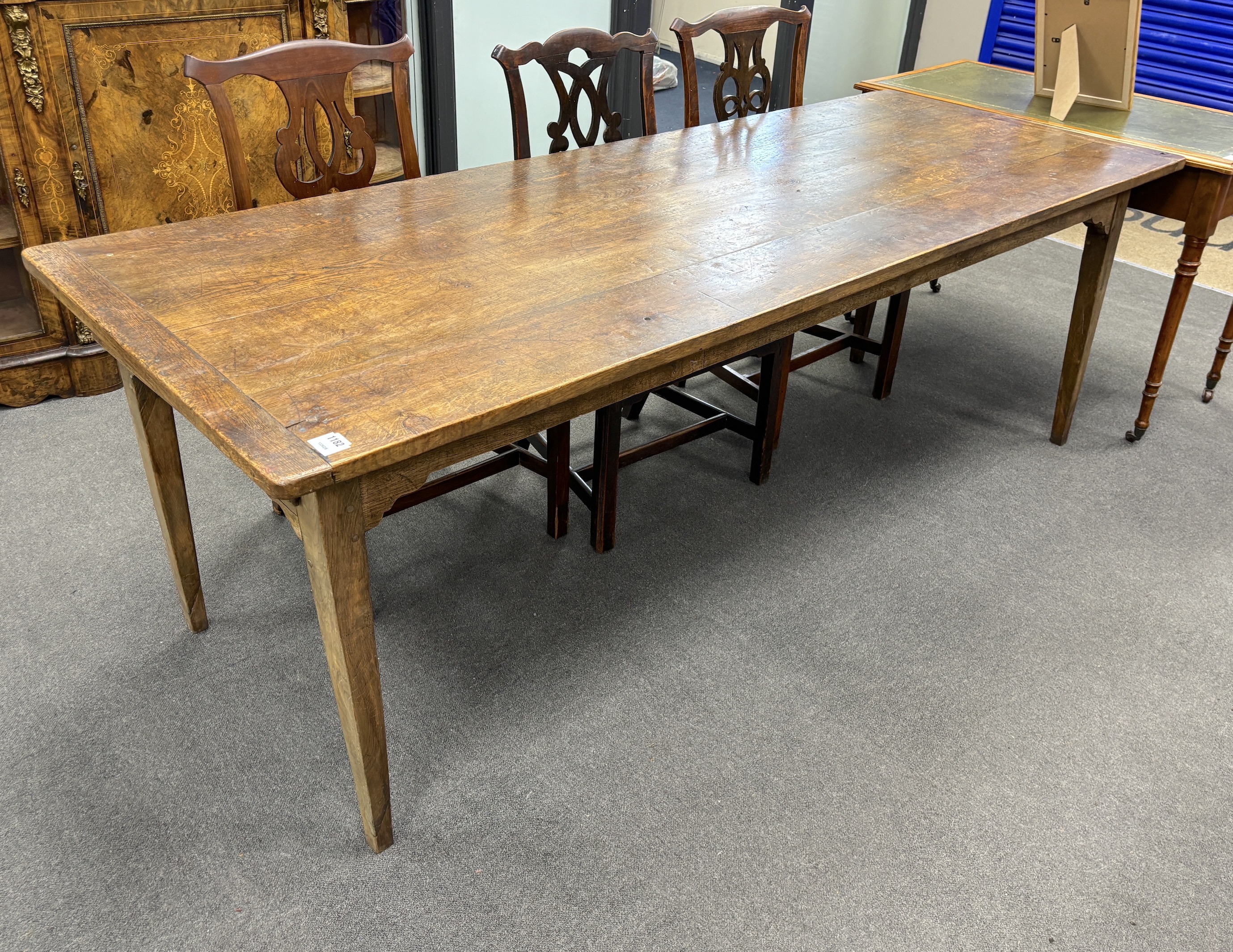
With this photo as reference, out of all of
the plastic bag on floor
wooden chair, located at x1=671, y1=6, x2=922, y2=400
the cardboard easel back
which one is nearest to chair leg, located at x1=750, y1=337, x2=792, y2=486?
wooden chair, located at x1=671, y1=6, x2=922, y2=400

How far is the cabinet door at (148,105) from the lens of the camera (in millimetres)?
2510

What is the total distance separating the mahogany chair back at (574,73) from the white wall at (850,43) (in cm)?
284

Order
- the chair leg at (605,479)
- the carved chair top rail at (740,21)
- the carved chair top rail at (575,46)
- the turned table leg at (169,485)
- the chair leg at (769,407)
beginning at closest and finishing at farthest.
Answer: the turned table leg at (169,485), the chair leg at (605,479), the carved chair top rail at (575,46), the chair leg at (769,407), the carved chair top rail at (740,21)

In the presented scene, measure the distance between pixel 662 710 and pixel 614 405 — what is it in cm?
62

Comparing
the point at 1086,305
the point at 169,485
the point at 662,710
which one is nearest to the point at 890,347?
the point at 1086,305

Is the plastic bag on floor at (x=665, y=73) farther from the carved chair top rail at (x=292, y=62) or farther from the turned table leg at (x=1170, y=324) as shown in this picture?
the carved chair top rail at (x=292, y=62)

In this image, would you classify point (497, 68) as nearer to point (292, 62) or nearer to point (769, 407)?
point (292, 62)

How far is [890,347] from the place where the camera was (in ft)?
9.67

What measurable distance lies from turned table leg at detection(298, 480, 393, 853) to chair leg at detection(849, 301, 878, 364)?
2051 millimetres

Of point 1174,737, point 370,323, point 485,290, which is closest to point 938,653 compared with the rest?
point 1174,737

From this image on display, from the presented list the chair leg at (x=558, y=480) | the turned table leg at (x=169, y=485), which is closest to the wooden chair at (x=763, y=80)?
the chair leg at (x=558, y=480)

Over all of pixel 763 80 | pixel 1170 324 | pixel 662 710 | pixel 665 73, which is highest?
pixel 763 80

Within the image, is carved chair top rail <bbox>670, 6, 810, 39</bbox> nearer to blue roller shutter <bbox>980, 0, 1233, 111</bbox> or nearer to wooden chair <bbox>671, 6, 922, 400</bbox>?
wooden chair <bbox>671, 6, 922, 400</bbox>

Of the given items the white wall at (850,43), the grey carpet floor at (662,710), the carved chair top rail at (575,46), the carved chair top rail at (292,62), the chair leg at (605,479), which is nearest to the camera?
the grey carpet floor at (662,710)
